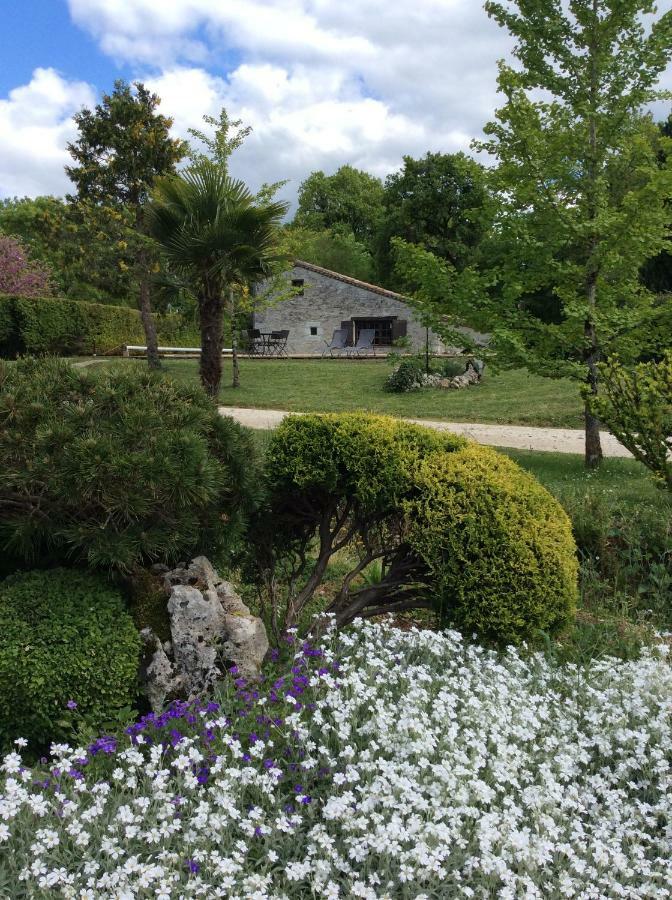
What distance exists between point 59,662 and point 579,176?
395 inches

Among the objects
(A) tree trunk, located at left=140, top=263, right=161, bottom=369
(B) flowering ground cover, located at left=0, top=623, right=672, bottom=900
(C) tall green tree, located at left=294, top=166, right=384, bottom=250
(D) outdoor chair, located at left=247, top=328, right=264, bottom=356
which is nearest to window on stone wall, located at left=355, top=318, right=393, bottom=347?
(D) outdoor chair, located at left=247, top=328, right=264, bottom=356

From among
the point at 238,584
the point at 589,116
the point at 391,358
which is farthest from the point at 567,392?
the point at 238,584

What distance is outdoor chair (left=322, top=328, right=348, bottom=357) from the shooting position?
3106 centimetres

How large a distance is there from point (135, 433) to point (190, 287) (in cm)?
995

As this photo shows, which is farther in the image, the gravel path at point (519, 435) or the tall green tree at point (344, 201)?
the tall green tree at point (344, 201)

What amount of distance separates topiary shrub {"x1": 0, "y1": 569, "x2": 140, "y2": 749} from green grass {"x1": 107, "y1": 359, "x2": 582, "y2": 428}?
31.0 ft

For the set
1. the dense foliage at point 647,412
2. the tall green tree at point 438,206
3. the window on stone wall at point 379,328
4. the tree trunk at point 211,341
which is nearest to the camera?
the dense foliage at point 647,412

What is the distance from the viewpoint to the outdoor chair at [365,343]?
99.9ft

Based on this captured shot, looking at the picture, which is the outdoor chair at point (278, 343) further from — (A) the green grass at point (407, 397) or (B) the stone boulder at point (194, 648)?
(B) the stone boulder at point (194, 648)

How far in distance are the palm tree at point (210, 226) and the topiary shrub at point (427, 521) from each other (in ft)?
22.9

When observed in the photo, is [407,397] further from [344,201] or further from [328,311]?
[344,201]

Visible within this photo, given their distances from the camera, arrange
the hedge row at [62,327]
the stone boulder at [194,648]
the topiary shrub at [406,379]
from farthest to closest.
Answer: the hedge row at [62,327]
the topiary shrub at [406,379]
the stone boulder at [194,648]

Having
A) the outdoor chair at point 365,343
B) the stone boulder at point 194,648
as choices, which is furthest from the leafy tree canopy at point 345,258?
the stone boulder at point 194,648

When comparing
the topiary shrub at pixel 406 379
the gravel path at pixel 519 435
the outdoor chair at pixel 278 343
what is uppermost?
the outdoor chair at pixel 278 343
